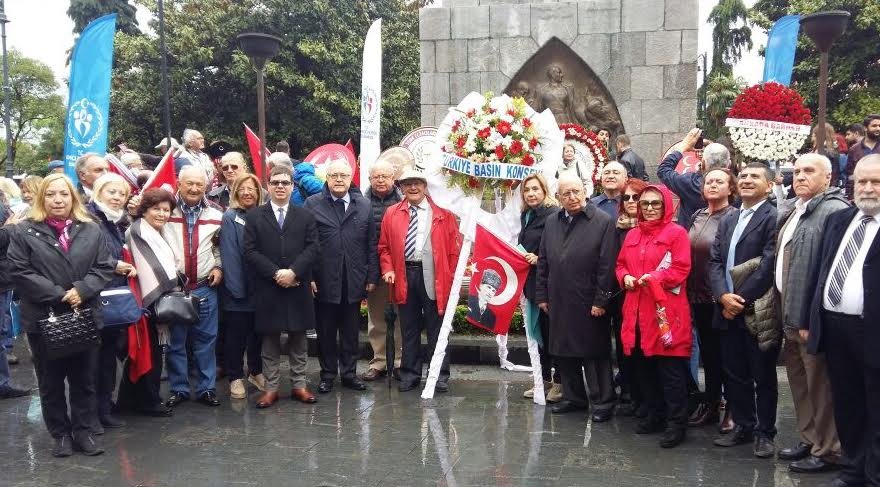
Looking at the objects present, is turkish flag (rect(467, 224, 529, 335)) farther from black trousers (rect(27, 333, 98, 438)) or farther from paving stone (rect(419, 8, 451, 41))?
paving stone (rect(419, 8, 451, 41))

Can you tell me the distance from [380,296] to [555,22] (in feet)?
17.1

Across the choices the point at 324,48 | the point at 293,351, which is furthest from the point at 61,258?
the point at 324,48

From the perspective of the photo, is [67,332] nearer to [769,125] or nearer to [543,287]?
[543,287]

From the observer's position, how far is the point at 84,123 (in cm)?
861

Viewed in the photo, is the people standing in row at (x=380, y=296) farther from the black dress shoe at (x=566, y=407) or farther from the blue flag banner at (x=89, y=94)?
the blue flag banner at (x=89, y=94)

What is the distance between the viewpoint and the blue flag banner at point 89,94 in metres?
8.55

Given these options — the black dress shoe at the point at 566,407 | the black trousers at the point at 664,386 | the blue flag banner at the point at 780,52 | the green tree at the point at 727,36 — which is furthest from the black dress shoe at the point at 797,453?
the green tree at the point at 727,36

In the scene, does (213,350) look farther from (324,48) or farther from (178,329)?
(324,48)

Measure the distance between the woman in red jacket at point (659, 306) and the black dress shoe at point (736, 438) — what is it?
0.82 feet

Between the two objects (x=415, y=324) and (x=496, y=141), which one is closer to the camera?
(x=496, y=141)

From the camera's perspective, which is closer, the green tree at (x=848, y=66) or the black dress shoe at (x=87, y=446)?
the black dress shoe at (x=87, y=446)

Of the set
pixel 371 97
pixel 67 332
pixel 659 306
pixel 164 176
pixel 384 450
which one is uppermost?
pixel 371 97

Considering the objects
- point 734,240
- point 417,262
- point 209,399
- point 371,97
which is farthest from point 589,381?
point 371,97

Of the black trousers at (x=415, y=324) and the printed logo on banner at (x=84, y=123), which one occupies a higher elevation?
the printed logo on banner at (x=84, y=123)
